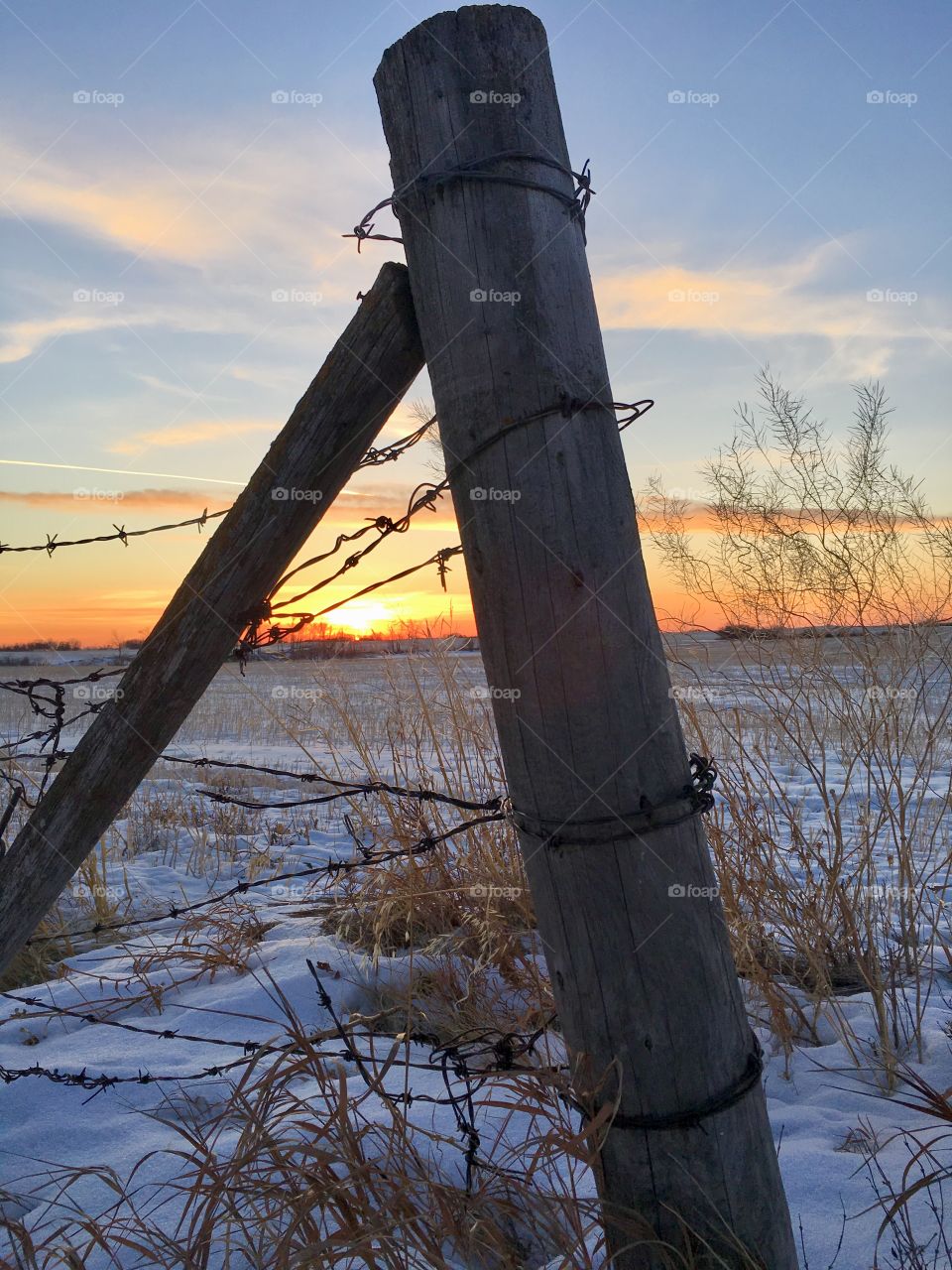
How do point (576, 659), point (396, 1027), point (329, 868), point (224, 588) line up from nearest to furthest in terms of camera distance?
point (576, 659) → point (224, 588) → point (329, 868) → point (396, 1027)

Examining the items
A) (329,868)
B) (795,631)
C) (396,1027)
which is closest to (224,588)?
(329,868)

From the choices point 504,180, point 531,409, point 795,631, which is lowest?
point 795,631

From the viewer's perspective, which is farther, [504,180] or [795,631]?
[795,631]

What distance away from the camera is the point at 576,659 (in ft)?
4.05

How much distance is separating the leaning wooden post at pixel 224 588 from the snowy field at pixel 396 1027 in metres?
0.53

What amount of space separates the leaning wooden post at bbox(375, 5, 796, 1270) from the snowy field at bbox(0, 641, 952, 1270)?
0.70ft

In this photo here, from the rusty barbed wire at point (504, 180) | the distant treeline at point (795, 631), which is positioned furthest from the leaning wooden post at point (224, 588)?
the distant treeline at point (795, 631)

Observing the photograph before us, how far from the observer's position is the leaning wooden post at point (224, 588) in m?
1.45

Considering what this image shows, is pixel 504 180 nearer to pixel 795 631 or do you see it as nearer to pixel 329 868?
pixel 329 868

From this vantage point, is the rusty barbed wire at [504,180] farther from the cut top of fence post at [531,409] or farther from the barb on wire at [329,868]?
the barb on wire at [329,868]

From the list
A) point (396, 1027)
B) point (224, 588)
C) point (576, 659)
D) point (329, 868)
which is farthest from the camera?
point (396, 1027)

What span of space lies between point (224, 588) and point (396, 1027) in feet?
6.02

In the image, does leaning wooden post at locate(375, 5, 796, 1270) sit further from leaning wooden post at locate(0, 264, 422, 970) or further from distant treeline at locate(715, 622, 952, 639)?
distant treeline at locate(715, 622, 952, 639)

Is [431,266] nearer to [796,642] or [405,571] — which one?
[405,571]
